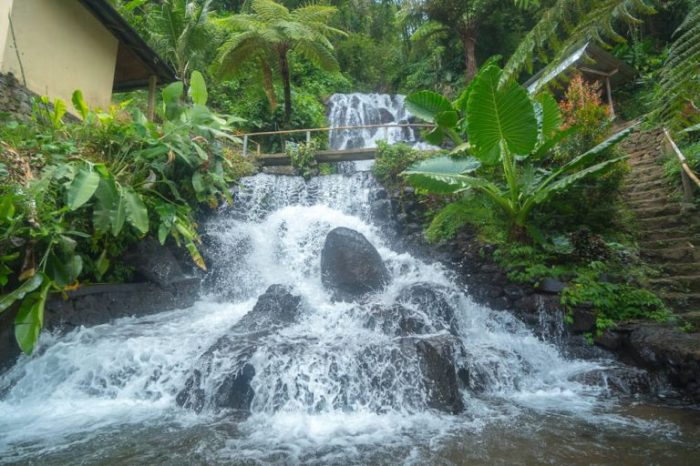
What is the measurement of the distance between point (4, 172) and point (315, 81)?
755 inches

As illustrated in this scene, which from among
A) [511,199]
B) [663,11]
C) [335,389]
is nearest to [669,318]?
[511,199]

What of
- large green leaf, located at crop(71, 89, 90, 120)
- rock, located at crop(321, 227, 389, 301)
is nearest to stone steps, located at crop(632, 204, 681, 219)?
rock, located at crop(321, 227, 389, 301)

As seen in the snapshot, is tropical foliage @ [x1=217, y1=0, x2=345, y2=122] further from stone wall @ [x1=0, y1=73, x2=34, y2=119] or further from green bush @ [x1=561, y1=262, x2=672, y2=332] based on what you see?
green bush @ [x1=561, y1=262, x2=672, y2=332]

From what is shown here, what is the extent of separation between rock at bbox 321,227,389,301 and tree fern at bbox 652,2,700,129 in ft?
17.2

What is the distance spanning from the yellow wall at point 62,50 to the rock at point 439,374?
824 cm

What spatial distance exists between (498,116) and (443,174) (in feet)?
3.69

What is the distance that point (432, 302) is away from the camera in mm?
6344

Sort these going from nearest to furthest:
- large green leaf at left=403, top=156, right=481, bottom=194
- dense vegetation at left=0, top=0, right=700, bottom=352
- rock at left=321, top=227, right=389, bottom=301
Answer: dense vegetation at left=0, top=0, right=700, bottom=352 → large green leaf at left=403, top=156, right=481, bottom=194 → rock at left=321, top=227, right=389, bottom=301

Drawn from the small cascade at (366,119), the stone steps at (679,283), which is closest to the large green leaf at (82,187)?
the stone steps at (679,283)

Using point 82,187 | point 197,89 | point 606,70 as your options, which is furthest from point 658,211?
point 606,70

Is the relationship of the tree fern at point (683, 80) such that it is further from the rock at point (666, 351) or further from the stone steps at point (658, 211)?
the stone steps at point (658, 211)

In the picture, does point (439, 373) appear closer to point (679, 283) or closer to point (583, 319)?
point (583, 319)

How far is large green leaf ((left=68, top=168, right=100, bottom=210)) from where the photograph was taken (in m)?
4.23

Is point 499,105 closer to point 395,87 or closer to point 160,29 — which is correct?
point 160,29
